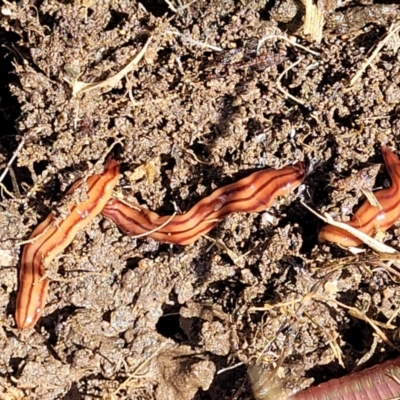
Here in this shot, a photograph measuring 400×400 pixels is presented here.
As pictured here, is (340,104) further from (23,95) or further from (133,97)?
(23,95)

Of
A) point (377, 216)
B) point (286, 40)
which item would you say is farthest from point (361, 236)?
point (286, 40)

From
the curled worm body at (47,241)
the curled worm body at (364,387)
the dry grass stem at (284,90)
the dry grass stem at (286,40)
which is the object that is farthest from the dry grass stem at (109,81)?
the curled worm body at (364,387)

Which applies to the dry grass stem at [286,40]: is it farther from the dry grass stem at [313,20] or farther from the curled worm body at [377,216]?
the curled worm body at [377,216]

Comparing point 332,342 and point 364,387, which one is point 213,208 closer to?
point 332,342

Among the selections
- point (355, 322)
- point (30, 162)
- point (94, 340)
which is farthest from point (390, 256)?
point (30, 162)

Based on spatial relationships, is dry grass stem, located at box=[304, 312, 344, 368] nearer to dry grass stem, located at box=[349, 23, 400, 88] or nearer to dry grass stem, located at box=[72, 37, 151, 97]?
dry grass stem, located at box=[349, 23, 400, 88]
